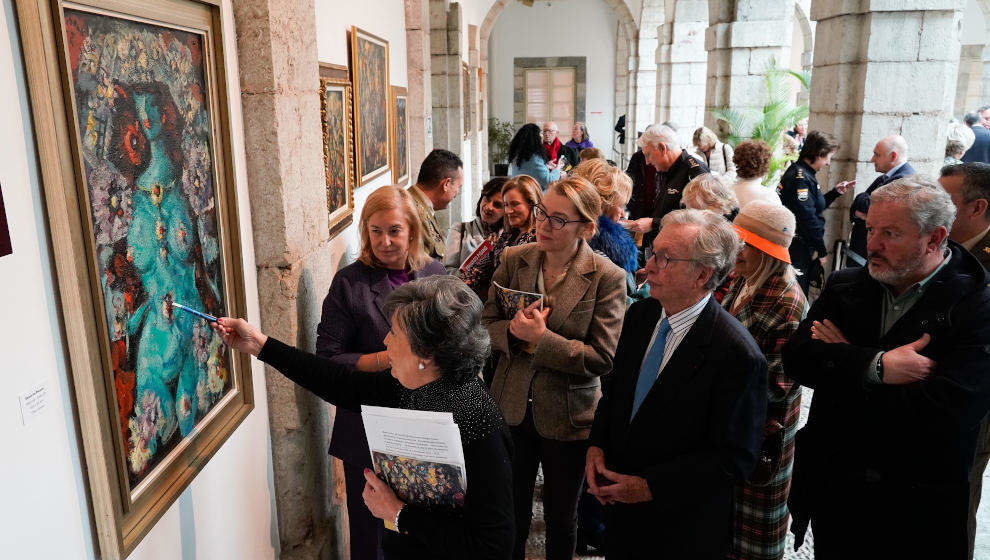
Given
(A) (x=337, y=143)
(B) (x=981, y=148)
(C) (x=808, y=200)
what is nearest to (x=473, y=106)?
(B) (x=981, y=148)

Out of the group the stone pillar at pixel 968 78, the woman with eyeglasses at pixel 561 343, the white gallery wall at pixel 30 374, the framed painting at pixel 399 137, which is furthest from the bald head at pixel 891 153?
the stone pillar at pixel 968 78

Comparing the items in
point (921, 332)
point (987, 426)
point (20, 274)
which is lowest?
point (987, 426)

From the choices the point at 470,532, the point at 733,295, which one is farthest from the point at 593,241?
the point at 470,532

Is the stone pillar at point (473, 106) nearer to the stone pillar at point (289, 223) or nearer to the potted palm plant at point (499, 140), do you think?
the potted palm plant at point (499, 140)

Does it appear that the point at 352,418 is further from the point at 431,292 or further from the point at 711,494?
the point at 711,494

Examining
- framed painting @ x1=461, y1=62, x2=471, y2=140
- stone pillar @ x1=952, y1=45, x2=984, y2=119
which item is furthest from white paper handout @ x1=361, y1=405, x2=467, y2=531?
stone pillar @ x1=952, y1=45, x2=984, y2=119

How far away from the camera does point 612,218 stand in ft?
13.0

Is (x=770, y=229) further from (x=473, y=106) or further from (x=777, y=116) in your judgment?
(x=473, y=106)

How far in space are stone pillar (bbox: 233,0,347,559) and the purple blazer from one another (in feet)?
0.42

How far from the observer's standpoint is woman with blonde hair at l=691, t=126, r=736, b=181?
722cm

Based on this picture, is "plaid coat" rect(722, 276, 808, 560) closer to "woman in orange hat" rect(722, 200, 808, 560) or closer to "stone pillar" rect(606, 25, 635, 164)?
"woman in orange hat" rect(722, 200, 808, 560)

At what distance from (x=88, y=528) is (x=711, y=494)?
1.67 m

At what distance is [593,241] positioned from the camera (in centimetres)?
361

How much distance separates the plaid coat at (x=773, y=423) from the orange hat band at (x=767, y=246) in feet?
0.28
